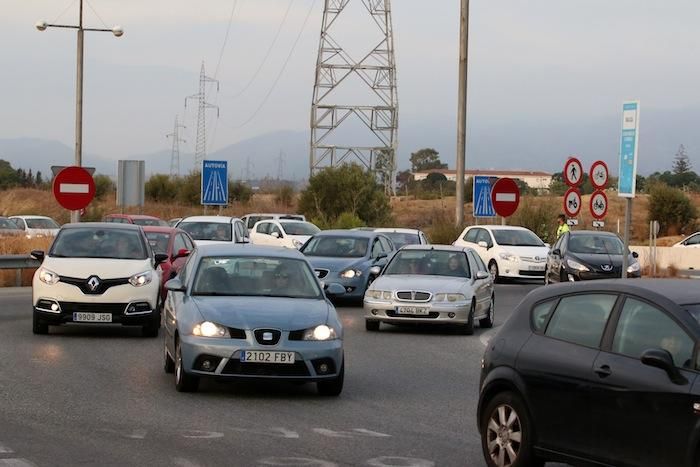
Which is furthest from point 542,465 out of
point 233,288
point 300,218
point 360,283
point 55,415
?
point 300,218

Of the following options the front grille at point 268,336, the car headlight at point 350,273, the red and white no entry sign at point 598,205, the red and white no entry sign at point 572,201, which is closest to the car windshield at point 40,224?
the red and white no entry sign at point 572,201

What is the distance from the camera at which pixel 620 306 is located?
8.75 meters

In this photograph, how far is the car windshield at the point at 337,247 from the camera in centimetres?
2811

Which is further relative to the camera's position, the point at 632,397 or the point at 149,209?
the point at 149,209

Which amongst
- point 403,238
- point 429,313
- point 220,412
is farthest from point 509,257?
point 220,412

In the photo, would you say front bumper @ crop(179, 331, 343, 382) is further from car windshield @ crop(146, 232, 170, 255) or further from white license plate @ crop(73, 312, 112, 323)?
→ car windshield @ crop(146, 232, 170, 255)

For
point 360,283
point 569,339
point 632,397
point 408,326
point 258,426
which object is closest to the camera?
point 632,397

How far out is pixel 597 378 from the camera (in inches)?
340

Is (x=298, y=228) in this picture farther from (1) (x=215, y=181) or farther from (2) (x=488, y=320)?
(2) (x=488, y=320)

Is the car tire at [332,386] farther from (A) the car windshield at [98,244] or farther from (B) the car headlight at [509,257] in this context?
(B) the car headlight at [509,257]

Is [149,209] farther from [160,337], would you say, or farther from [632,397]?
[632,397]

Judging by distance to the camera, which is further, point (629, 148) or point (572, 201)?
point (572, 201)

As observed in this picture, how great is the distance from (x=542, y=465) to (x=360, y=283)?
17.7 m

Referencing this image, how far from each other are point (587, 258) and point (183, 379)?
64.2ft
